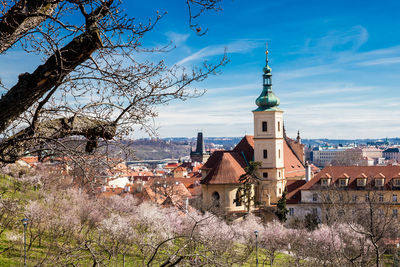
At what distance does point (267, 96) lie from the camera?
46781 mm

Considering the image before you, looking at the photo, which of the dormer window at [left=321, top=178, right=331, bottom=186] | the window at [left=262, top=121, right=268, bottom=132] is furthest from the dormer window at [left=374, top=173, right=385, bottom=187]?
the window at [left=262, top=121, right=268, bottom=132]

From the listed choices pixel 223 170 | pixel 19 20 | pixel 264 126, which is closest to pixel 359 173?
pixel 264 126

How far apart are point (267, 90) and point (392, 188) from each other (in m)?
15.6

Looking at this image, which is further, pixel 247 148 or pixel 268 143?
pixel 247 148

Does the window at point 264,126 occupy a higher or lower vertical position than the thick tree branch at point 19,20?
higher

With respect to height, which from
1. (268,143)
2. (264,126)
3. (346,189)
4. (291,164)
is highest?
(264,126)

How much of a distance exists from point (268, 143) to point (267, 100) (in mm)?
4380

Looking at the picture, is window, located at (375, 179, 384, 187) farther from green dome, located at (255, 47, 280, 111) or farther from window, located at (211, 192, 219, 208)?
window, located at (211, 192, 219, 208)

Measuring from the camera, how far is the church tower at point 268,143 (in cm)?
4541

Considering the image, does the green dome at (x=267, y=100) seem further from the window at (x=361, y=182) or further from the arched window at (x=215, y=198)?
the window at (x=361, y=182)

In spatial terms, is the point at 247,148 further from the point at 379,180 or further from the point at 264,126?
the point at 379,180

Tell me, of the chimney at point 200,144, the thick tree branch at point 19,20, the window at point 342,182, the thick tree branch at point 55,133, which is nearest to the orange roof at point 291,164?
the window at point 342,182

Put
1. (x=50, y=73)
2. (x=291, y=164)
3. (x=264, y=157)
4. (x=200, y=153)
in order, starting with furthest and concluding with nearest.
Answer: (x=200, y=153) → (x=291, y=164) → (x=264, y=157) → (x=50, y=73)

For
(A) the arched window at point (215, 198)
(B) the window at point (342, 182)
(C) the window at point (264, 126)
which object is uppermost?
(C) the window at point (264, 126)
